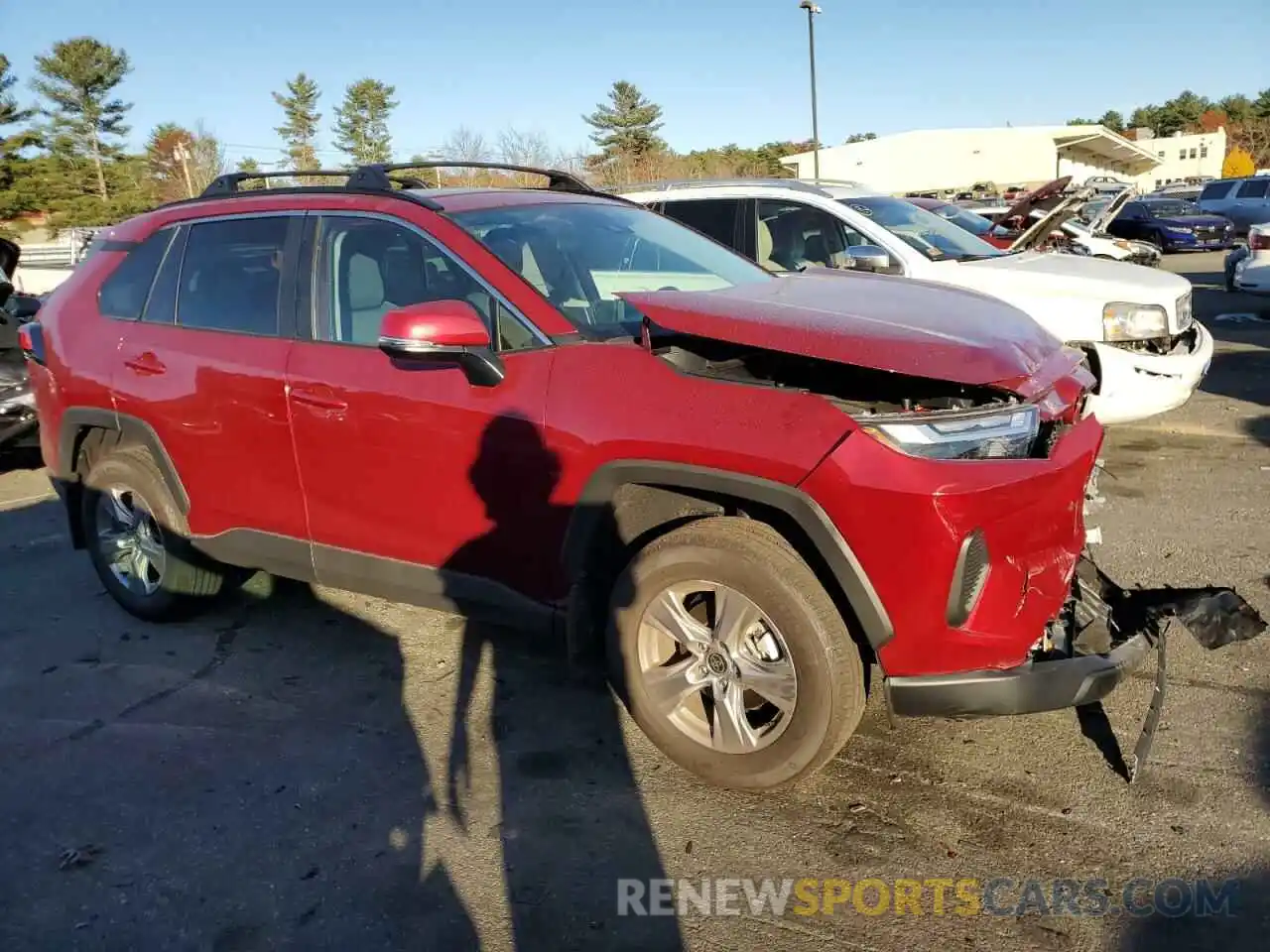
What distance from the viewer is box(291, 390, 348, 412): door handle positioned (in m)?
3.63

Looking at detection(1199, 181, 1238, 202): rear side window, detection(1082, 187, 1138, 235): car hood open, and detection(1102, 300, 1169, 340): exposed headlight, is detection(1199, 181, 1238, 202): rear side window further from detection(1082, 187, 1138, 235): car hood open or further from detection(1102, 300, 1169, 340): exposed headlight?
detection(1102, 300, 1169, 340): exposed headlight

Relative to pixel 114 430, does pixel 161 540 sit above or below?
below

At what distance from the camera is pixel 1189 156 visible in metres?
81.4

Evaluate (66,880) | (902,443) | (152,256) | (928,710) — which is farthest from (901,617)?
(152,256)

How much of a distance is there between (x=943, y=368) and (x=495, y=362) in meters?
1.44

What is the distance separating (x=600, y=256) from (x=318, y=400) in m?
1.24

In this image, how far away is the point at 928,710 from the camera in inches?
108

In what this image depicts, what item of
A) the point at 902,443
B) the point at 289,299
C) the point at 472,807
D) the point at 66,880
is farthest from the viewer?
the point at 289,299

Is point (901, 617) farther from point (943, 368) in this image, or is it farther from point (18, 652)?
point (18, 652)

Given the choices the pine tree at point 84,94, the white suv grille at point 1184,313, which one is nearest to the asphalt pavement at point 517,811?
the white suv grille at point 1184,313

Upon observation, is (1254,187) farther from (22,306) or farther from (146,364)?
(146,364)

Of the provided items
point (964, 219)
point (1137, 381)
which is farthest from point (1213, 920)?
point (964, 219)

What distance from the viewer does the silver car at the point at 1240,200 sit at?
25422 millimetres

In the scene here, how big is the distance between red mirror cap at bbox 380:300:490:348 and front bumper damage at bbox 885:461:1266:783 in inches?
65.0
